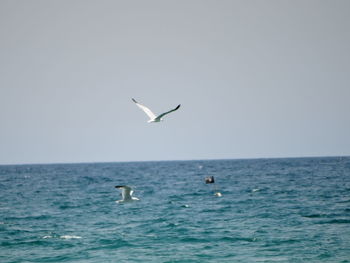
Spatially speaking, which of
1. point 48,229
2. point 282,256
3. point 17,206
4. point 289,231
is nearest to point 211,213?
point 289,231

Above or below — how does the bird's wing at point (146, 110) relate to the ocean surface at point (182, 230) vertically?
above

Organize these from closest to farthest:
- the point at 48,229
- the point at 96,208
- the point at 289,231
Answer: the point at 289,231
the point at 48,229
the point at 96,208

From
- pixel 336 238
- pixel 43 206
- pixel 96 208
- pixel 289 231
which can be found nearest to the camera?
pixel 336 238

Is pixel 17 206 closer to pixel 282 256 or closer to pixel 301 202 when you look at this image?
pixel 301 202

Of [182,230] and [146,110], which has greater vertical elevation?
[146,110]

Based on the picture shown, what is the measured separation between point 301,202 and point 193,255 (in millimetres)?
22441

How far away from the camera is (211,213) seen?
38469mm

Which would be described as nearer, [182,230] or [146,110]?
[146,110]

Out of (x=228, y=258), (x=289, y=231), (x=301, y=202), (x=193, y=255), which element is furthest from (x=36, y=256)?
(x=301, y=202)

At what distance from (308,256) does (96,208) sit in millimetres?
24445

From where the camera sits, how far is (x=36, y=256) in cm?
2469

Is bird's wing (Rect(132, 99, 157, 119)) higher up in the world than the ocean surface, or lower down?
higher up

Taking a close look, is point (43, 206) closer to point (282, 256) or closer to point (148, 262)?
point (148, 262)

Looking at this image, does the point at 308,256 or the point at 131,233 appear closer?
the point at 308,256
